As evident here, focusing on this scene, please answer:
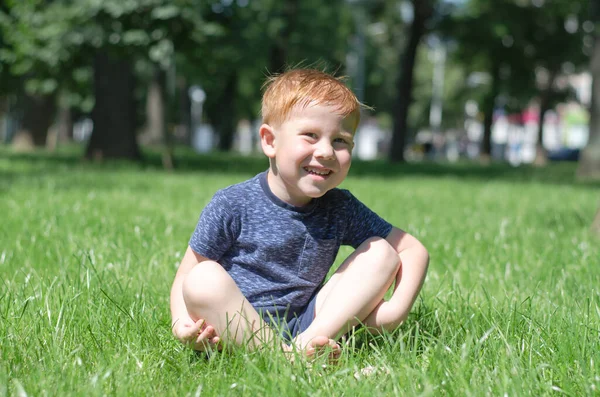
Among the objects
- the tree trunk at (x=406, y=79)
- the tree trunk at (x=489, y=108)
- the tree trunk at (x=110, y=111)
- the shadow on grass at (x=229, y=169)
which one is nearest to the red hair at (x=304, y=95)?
the shadow on grass at (x=229, y=169)

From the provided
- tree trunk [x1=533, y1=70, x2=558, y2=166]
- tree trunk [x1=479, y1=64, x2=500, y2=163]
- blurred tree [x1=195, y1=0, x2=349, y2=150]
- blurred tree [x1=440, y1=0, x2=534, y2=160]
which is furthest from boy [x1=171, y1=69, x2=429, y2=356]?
tree trunk [x1=533, y1=70, x2=558, y2=166]

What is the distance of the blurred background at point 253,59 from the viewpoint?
1477 centimetres

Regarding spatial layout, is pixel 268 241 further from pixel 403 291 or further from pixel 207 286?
pixel 403 291

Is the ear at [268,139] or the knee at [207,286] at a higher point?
the ear at [268,139]

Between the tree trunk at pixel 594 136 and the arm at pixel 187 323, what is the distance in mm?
15606

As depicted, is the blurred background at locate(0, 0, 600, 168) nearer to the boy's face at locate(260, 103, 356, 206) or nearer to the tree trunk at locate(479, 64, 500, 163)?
the tree trunk at locate(479, 64, 500, 163)

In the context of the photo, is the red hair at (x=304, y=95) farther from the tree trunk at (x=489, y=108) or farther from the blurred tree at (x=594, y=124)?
the tree trunk at (x=489, y=108)

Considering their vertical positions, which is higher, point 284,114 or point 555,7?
point 555,7

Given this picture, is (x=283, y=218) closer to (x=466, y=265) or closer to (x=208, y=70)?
(x=466, y=265)

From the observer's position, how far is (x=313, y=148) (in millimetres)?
2797

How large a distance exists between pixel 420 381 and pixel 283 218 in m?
0.81

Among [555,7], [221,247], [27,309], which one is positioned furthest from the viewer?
[555,7]

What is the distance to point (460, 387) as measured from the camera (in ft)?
7.45

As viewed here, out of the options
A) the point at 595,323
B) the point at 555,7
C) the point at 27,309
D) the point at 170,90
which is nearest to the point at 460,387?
the point at 595,323
